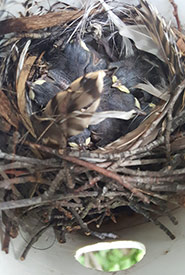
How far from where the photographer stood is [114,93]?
86 centimetres

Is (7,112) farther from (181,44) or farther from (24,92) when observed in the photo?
(181,44)

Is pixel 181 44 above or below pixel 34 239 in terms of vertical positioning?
above

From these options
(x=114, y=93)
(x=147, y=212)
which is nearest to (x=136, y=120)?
(x=114, y=93)

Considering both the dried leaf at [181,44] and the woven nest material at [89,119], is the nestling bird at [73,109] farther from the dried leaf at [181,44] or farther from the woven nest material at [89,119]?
the dried leaf at [181,44]

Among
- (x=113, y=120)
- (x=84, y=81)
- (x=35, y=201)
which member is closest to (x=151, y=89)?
(x=113, y=120)

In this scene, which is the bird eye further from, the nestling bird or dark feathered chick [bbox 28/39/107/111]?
dark feathered chick [bbox 28/39/107/111]

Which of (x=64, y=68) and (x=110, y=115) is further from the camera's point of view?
(x=64, y=68)

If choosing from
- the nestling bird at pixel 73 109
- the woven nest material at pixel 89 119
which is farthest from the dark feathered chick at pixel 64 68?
the nestling bird at pixel 73 109

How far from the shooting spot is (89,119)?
69 cm

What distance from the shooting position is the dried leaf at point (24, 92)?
80cm

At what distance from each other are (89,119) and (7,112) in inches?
7.8

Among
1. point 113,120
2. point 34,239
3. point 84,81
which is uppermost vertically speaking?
point 84,81

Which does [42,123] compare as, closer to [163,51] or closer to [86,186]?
[86,186]

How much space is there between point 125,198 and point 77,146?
142 millimetres
